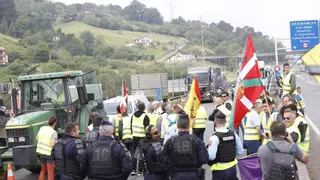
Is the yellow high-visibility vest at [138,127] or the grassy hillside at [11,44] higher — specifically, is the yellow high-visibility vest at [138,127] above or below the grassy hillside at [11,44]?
below

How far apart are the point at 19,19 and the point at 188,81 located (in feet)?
333

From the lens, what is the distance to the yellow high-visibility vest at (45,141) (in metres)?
10.4

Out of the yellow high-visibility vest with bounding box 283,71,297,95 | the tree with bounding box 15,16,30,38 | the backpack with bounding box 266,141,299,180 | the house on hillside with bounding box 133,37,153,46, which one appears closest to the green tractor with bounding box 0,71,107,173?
the yellow high-visibility vest with bounding box 283,71,297,95

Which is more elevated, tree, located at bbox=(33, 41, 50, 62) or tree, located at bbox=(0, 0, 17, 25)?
tree, located at bbox=(0, 0, 17, 25)

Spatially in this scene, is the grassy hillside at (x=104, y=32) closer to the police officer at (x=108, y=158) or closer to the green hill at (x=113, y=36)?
the green hill at (x=113, y=36)

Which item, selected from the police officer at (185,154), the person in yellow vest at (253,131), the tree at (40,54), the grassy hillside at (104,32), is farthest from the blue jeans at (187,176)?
the grassy hillside at (104,32)

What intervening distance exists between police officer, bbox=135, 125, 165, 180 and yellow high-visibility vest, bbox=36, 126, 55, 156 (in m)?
3.28

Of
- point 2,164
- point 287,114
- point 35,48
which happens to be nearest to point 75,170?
point 287,114

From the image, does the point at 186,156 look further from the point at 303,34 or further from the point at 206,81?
the point at 206,81

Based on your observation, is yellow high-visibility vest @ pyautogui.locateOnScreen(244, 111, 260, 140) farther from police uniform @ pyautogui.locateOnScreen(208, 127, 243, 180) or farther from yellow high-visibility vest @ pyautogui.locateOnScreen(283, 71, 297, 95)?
yellow high-visibility vest @ pyautogui.locateOnScreen(283, 71, 297, 95)

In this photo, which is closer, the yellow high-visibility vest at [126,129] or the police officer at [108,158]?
the police officer at [108,158]

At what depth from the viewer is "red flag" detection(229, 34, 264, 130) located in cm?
812

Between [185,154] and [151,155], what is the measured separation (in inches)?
35.0

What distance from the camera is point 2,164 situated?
38.7 feet
